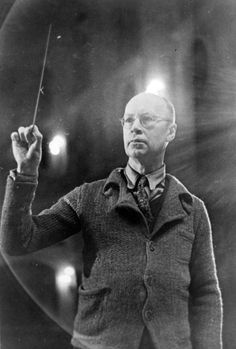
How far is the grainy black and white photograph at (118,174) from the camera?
2.78 ft

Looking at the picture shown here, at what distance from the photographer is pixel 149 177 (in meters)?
0.91

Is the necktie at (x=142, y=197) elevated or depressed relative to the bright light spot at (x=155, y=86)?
depressed

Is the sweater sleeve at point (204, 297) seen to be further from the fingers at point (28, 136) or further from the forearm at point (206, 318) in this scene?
the fingers at point (28, 136)

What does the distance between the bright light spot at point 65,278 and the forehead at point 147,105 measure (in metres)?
0.35

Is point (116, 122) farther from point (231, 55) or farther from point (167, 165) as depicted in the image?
point (231, 55)

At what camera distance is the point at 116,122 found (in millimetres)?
938

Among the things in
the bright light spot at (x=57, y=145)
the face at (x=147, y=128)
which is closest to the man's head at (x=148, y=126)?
the face at (x=147, y=128)

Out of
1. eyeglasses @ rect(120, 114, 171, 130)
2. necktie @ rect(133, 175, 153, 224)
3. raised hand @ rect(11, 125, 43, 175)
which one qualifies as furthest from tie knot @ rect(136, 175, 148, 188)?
raised hand @ rect(11, 125, 43, 175)

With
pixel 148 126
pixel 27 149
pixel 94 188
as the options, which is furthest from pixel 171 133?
pixel 27 149

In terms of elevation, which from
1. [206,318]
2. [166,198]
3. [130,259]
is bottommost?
[206,318]

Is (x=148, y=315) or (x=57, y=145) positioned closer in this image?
(x=148, y=315)

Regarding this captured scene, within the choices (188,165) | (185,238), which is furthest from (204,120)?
(185,238)

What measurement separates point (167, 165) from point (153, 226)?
0.46 feet

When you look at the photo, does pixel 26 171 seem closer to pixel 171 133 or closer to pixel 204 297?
pixel 171 133
